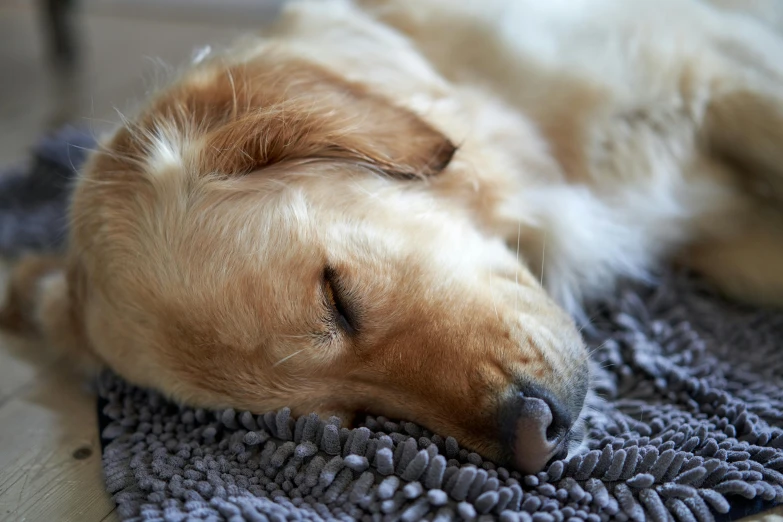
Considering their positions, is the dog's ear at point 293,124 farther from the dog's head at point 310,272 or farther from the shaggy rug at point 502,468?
the shaggy rug at point 502,468

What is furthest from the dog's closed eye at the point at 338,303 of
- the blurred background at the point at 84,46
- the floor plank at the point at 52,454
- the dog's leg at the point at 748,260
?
the blurred background at the point at 84,46

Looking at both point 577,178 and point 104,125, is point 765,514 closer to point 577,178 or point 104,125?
point 577,178

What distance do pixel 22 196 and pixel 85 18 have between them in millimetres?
2322

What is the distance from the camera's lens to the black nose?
993 millimetres

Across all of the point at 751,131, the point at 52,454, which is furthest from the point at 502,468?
the point at 751,131

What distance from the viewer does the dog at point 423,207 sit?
1.13 metres

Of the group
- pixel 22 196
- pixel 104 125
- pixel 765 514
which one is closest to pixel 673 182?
pixel 765 514

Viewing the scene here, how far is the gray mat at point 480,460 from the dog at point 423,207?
52 millimetres

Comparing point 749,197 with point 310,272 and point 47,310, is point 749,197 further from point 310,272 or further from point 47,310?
point 47,310

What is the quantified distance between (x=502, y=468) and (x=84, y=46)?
137 inches

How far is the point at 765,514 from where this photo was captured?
0.99 metres

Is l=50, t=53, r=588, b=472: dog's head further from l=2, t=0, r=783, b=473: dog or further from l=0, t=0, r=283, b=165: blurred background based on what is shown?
l=0, t=0, r=283, b=165: blurred background

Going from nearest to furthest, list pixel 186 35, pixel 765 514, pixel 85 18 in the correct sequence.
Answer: pixel 765 514 → pixel 186 35 → pixel 85 18

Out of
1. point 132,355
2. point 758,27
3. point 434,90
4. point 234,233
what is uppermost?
point 758,27
